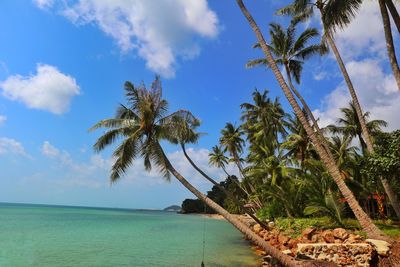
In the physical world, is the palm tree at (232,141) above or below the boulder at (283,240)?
above

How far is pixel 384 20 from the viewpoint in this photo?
13562mm

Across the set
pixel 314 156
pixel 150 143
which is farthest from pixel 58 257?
pixel 314 156

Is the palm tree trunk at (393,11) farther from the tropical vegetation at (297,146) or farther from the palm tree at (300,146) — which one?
the palm tree at (300,146)

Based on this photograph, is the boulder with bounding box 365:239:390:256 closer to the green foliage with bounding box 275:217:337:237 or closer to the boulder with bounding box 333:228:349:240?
the boulder with bounding box 333:228:349:240

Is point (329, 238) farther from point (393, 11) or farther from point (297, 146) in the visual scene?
point (297, 146)

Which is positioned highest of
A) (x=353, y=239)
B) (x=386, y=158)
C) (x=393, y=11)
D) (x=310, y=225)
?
(x=393, y=11)

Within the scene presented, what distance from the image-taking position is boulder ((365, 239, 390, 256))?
10.7m

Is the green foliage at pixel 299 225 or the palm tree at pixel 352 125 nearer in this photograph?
the green foliage at pixel 299 225

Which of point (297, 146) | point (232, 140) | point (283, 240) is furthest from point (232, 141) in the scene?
point (283, 240)

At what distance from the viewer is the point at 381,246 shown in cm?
1092

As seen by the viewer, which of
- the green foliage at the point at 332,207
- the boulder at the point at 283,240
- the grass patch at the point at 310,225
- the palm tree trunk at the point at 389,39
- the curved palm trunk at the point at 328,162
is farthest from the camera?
the green foliage at the point at 332,207

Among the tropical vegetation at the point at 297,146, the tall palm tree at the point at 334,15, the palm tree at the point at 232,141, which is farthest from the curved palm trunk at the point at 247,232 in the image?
the palm tree at the point at 232,141

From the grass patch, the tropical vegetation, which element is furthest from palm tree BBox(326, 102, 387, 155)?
the grass patch

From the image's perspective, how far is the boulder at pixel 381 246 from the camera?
10.7 meters
